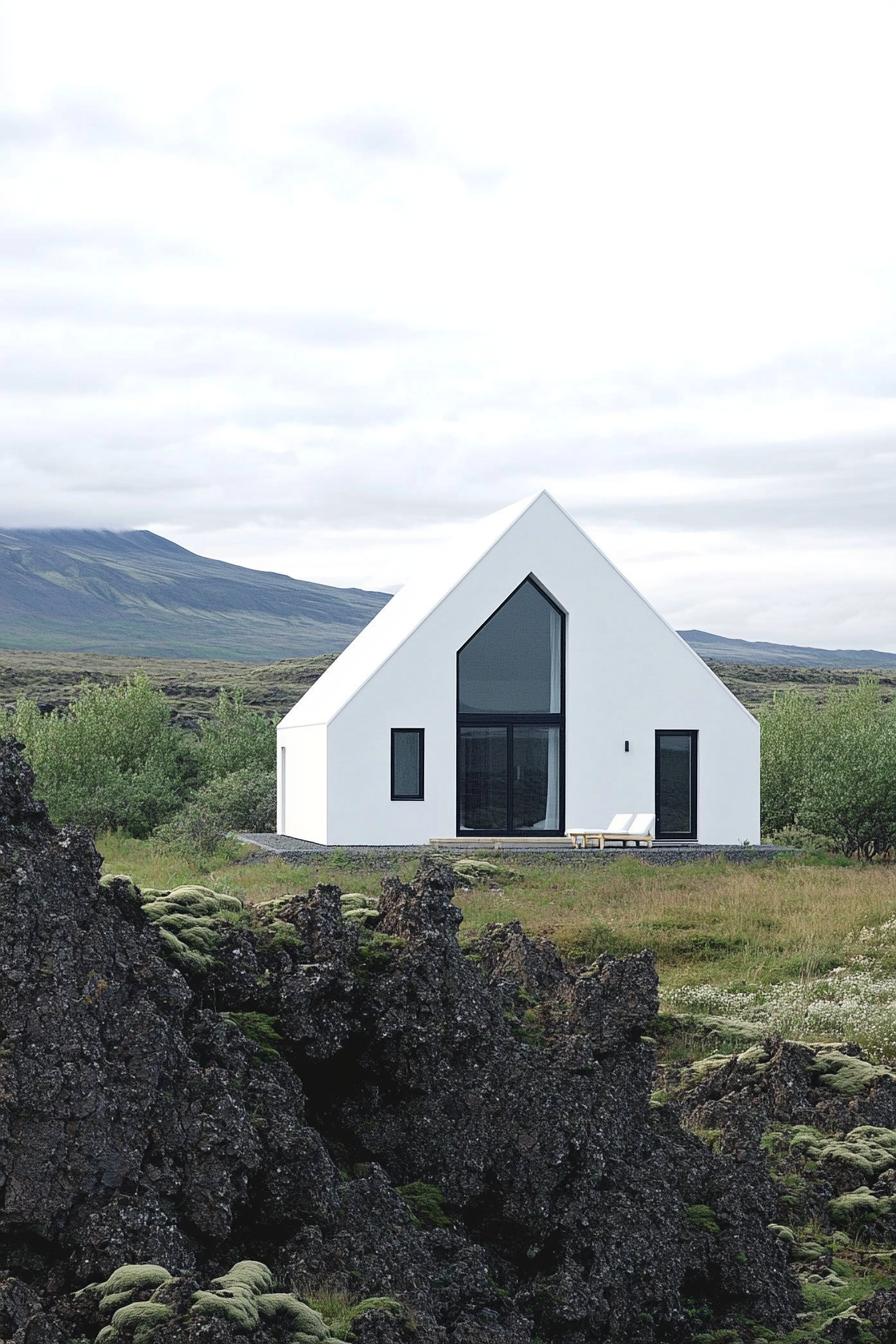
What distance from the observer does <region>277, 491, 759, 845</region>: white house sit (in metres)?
25.9

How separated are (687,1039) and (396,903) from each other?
4.61m

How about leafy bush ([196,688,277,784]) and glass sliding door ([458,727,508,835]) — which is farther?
leafy bush ([196,688,277,784])

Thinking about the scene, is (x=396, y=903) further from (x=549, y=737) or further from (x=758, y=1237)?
(x=549, y=737)

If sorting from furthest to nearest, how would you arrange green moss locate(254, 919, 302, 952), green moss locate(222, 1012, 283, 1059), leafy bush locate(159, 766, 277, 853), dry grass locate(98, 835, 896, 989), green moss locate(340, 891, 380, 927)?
1. leafy bush locate(159, 766, 277, 853)
2. dry grass locate(98, 835, 896, 989)
3. green moss locate(340, 891, 380, 927)
4. green moss locate(254, 919, 302, 952)
5. green moss locate(222, 1012, 283, 1059)

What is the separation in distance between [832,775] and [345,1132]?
73.1ft

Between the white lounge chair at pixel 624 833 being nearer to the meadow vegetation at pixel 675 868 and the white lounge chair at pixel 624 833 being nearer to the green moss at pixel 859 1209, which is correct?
the meadow vegetation at pixel 675 868

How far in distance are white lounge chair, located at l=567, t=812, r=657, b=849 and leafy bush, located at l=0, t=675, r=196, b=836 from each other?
10.8 metres

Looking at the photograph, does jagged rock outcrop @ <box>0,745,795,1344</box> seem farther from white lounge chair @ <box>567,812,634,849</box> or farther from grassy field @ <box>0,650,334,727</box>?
grassy field @ <box>0,650,334,727</box>

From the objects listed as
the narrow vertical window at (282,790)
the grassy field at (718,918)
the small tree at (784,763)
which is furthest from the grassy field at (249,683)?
the grassy field at (718,918)

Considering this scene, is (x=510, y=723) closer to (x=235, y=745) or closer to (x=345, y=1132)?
(x=235, y=745)

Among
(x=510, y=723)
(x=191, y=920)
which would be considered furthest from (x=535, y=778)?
(x=191, y=920)

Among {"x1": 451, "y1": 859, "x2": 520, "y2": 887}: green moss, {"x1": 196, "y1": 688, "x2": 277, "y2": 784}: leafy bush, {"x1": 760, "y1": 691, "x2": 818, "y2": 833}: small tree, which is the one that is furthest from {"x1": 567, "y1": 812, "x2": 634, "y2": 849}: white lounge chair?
{"x1": 196, "y1": 688, "x2": 277, "y2": 784}: leafy bush

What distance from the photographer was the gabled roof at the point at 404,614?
2605 centimetres

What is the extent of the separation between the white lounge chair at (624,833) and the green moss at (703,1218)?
18.2 m
